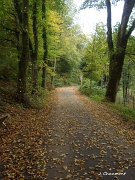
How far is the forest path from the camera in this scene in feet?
15.7

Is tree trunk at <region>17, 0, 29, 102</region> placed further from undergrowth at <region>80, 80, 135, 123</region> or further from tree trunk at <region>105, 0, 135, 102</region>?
tree trunk at <region>105, 0, 135, 102</region>

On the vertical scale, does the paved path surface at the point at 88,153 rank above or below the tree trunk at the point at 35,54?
below

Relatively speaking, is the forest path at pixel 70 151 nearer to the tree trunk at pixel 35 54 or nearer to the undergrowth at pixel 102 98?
the undergrowth at pixel 102 98

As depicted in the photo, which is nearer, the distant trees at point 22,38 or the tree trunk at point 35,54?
the distant trees at point 22,38

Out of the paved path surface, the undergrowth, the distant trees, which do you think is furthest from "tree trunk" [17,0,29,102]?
the undergrowth

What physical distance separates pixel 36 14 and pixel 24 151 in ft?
35.5

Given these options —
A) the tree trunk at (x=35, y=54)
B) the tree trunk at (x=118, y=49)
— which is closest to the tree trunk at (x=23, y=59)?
the tree trunk at (x=35, y=54)

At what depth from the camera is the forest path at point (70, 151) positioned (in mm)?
4789

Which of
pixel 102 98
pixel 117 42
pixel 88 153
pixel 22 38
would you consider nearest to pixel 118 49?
pixel 117 42

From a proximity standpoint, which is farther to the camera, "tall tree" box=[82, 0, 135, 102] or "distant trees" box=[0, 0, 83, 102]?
"tall tree" box=[82, 0, 135, 102]

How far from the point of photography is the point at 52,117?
10781 millimetres

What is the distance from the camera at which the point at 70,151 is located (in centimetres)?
615

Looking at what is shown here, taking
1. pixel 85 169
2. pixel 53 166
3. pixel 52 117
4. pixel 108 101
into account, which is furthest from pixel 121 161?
pixel 108 101

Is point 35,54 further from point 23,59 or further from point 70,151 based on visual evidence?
point 70,151
